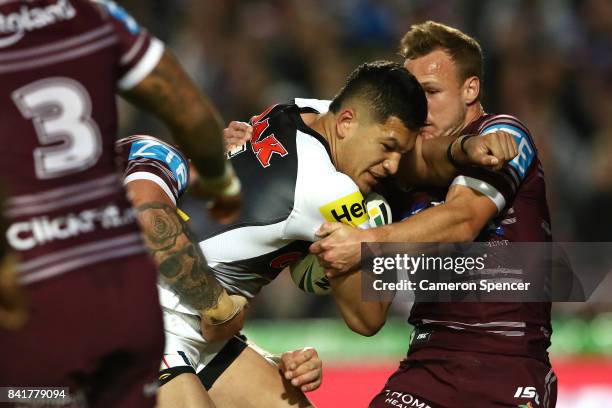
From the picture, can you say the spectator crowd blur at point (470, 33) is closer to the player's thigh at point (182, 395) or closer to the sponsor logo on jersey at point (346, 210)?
the sponsor logo on jersey at point (346, 210)

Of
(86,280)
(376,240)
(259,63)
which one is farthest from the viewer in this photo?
Answer: (259,63)

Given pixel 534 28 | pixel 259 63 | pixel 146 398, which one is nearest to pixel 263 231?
pixel 146 398

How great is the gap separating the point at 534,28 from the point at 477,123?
20.8 feet

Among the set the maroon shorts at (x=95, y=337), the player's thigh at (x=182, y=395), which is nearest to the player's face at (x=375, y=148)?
the player's thigh at (x=182, y=395)

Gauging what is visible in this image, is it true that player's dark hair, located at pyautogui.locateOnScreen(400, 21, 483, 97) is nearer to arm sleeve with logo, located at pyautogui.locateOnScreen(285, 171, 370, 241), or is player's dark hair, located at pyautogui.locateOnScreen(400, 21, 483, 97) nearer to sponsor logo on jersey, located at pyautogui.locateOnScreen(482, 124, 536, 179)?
sponsor logo on jersey, located at pyautogui.locateOnScreen(482, 124, 536, 179)

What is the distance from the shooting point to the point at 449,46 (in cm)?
521

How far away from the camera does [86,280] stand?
292cm

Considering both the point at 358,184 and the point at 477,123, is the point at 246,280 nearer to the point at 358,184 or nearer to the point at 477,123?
the point at 358,184

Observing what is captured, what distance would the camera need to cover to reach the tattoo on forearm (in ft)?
13.8

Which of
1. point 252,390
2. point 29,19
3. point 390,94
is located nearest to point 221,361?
point 252,390

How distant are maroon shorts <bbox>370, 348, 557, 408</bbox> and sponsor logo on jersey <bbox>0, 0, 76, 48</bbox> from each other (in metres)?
2.66

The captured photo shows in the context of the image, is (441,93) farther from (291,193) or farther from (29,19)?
(29,19)

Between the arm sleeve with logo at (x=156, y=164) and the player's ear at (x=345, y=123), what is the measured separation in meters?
0.72

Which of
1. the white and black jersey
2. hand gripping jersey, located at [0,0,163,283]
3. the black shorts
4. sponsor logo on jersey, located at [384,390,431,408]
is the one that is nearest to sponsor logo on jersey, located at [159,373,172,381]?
the black shorts
